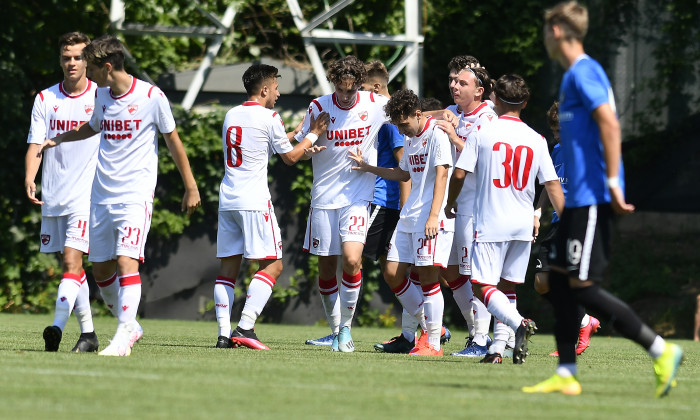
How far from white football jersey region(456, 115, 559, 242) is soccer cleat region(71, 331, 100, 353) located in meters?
2.79

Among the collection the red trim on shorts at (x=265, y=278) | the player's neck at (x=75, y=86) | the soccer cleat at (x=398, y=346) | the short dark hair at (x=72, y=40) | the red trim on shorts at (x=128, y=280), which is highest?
the short dark hair at (x=72, y=40)

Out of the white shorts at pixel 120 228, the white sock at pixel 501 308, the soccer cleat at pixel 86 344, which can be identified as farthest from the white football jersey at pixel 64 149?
the white sock at pixel 501 308

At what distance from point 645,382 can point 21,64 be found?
10.5 metres

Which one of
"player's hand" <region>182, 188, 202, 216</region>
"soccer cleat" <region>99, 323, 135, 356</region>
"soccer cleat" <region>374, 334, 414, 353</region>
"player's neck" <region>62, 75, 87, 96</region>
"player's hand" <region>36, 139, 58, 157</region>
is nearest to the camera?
"soccer cleat" <region>99, 323, 135, 356</region>

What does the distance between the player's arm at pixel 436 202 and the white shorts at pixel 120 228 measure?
2.08 meters

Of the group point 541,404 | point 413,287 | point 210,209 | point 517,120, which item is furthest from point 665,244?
point 541,404

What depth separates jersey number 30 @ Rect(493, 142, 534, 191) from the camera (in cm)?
762

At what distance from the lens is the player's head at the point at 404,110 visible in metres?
8.46

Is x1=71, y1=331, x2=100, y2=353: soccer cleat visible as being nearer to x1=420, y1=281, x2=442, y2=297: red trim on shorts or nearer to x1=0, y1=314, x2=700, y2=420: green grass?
x1=0, y1=314, x2=700, y2=420: green grass

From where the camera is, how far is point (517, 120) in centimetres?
774

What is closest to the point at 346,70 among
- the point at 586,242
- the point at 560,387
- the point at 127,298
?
the point at 127,298

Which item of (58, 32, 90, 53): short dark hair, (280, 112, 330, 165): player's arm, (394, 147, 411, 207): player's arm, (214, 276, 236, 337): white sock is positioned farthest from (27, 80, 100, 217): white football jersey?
(394, 147, 411, 207): player's arm

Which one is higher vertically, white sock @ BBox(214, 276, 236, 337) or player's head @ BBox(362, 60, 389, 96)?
player's head @ BBox(362, 60, 389, 96)

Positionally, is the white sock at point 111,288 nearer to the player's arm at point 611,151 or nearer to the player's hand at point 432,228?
the player's hand at point 432,228
